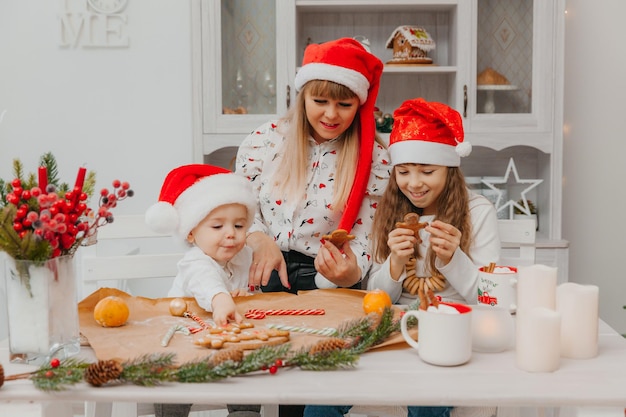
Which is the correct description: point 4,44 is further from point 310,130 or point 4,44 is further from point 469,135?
point 469,135

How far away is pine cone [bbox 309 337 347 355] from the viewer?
1.11 metres

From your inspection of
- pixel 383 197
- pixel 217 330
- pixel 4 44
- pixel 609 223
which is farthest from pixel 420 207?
pixel 4 44

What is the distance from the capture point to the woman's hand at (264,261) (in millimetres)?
1721

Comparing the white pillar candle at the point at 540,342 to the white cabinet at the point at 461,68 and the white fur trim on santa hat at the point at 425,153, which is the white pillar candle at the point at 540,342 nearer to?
the white fur trim on santa hat at the point at 425,153

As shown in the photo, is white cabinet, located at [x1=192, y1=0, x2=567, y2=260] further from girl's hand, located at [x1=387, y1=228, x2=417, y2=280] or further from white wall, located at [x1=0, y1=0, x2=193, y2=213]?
girl's hand, located at [x1=387, y1=228, x2=417, y2=280]

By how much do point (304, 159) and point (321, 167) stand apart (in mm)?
57

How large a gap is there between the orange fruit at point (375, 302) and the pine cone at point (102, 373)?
1.70 feet

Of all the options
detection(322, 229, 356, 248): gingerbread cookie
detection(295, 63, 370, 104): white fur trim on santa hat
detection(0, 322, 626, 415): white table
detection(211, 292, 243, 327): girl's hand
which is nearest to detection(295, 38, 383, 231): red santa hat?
detection(295, 63, 370, 104): white fur trim on santa hat

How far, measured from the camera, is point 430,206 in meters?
1.89

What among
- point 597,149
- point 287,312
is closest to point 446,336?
point 287,312

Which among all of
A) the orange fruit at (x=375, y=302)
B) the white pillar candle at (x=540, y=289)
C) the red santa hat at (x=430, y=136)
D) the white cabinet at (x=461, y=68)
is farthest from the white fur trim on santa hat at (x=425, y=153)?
the white cabinet at (x=461, y=68)

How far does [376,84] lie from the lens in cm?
204

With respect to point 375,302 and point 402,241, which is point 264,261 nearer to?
point 402,241

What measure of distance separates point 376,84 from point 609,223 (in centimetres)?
176
